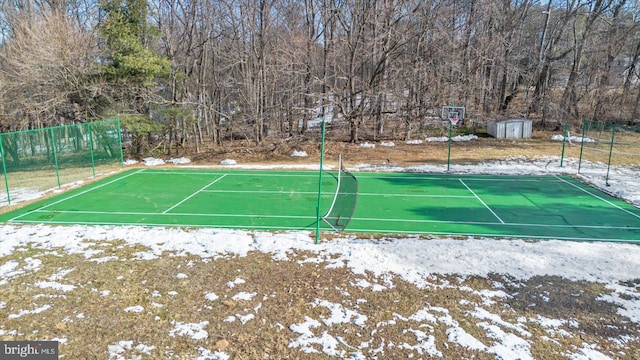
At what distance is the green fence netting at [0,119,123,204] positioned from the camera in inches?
503

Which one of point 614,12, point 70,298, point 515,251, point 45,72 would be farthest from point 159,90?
point 614,12

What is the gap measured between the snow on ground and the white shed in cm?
1448

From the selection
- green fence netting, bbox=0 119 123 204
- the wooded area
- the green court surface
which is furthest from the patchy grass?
the wooded area

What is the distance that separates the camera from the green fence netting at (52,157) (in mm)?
12766

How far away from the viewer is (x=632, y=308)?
17.1ft

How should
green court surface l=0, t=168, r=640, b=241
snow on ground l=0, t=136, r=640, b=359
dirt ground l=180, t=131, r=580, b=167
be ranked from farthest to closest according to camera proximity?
dirt ground l=180, t=131, r=580, b=167 → green court surface l=0, t=168, r=640, b=241 → snow on ground l=0, t=136, r=640, b=359

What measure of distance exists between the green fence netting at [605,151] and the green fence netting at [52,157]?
56.8 ft

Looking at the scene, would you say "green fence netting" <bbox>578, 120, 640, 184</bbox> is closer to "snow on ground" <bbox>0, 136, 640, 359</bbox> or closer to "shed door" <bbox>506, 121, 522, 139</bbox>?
"shed door" <bbox>506, 121, 522, 139</bbox>

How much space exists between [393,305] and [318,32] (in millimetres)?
20217

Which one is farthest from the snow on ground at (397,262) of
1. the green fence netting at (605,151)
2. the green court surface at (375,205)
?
the green fence netting at (605,151)

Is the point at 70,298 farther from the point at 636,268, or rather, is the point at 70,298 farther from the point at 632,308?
the point at 636,268

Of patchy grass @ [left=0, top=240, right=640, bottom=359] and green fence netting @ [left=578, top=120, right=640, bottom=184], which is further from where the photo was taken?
green fence netting @ [left=578, top=120, right=640, bottom=184]

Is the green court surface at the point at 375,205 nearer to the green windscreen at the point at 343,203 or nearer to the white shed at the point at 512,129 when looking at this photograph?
the green windscreen at the point at 343,203

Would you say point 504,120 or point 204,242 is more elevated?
point 504,120
